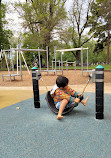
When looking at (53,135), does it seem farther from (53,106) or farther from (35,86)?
(35,86)

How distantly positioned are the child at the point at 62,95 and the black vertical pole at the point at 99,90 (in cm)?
33

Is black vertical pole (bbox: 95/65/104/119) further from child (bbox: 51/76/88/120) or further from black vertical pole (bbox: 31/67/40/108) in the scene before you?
black vertical pole (bbox: 31/67/40/108)

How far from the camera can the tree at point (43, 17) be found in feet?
65.6

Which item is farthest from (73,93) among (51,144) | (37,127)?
(51,144)

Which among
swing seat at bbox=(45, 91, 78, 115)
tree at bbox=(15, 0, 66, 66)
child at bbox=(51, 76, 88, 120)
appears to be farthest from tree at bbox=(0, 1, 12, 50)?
child at bbox=(51, 76, 88, 120)

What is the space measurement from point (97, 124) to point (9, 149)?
1.38 m

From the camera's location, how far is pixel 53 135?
209cm

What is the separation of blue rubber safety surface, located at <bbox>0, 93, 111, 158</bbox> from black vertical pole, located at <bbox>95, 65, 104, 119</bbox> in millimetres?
153

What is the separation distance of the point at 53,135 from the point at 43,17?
799 inches

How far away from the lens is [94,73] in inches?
99.9

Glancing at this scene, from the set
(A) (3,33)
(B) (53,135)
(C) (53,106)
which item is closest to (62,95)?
(C) (53,106)

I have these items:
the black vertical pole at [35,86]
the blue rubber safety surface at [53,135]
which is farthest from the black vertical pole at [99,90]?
the black vertical pole at [35,86]

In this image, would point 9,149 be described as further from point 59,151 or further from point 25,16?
point 25,16

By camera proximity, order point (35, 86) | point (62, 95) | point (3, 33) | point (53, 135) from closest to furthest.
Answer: point (53, 135), point (62, 95), point (35, 86), point (3, 33)
